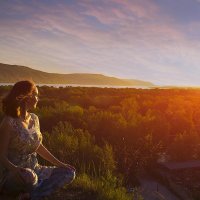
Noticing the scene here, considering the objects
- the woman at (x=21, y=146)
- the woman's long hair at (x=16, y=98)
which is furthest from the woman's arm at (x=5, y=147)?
the woman's long hair at (x=16, y=98)

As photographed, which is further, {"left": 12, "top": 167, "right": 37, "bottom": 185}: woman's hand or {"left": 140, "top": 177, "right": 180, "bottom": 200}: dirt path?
{"left": 140, "top": 177, "right": 180, "bottom": 200}: dirt path

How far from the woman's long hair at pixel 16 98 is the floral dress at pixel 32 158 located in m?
0.09

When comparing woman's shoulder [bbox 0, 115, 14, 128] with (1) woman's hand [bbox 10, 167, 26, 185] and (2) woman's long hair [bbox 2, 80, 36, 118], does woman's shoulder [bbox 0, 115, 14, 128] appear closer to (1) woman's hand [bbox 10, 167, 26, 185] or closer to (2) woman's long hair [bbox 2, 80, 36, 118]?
(2) woman's long hair [bbox 2, 80, 36, 118]

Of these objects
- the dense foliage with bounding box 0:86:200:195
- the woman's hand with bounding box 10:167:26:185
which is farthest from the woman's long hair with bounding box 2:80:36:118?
the dense foliage with bounding box 0:86:200:195

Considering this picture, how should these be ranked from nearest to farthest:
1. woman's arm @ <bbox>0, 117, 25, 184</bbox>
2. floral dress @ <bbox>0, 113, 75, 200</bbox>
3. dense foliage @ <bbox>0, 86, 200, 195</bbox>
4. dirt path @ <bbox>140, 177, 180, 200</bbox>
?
1. woman's arm @ <bbox>0, 117, 25, 184</bbox>
2. floral dress @ <bbox>0, 113, 75, 200</bbox>
3. dirt path @ <bbox>140, 177, 180, 200</bbox>
4. dense foliage @ <bbox>0, 86, 200, 195</bbox>

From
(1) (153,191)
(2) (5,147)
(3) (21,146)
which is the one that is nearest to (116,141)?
(1) (153,191)

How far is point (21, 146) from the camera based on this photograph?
197 inches

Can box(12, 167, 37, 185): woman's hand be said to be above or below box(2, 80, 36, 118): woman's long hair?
below

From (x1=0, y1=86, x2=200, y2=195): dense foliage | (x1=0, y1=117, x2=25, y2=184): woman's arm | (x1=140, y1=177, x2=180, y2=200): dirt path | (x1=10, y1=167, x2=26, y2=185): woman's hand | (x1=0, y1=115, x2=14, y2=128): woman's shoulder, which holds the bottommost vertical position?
(x1=140, y1=177, x2=180, y2=200): dirt path

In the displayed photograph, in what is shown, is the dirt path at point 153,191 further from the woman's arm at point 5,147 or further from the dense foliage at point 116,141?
the woman's arm at point 5,147

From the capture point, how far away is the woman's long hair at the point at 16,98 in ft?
15.9

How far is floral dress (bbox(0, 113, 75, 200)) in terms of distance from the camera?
16.2 ft

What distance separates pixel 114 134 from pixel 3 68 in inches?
6186

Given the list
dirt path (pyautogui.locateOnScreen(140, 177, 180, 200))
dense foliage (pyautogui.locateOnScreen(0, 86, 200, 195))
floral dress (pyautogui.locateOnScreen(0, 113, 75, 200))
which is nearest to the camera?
floral dress (pyautogui.locateOnScreen(0, 113, 75, 200))
